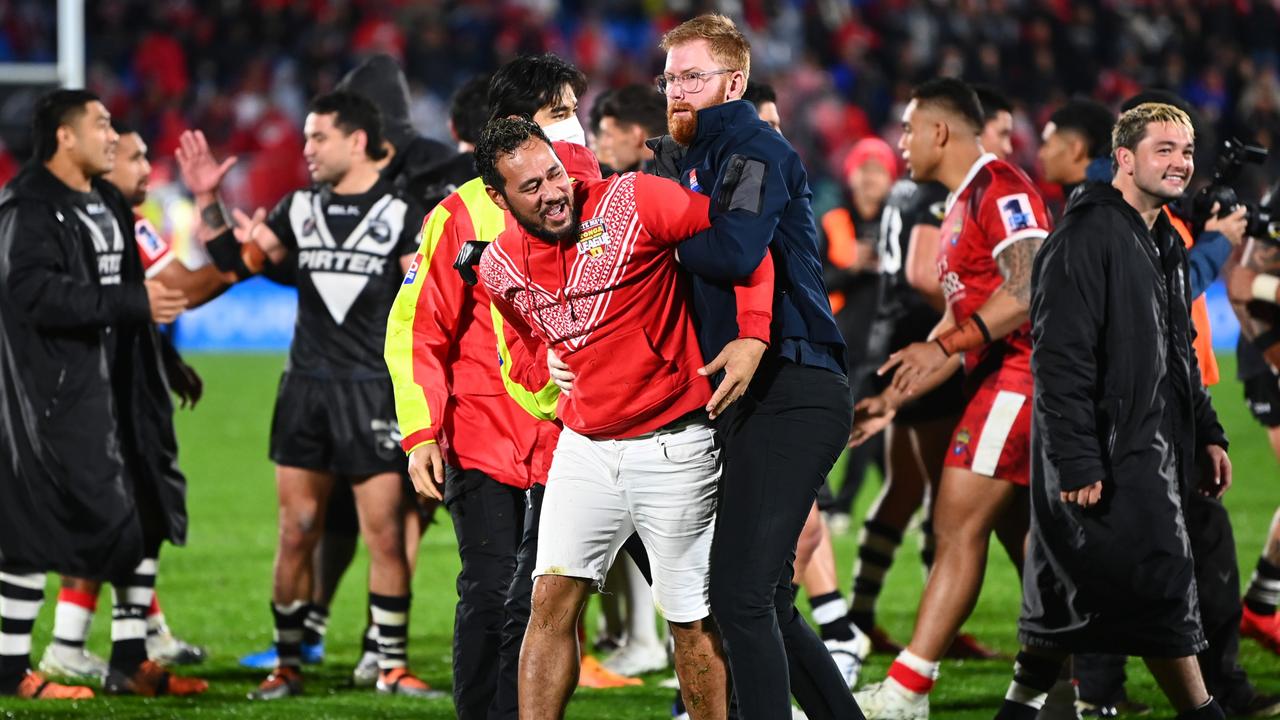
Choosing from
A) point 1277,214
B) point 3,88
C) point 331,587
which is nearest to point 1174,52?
point 3,88

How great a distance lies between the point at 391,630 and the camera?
249 inches

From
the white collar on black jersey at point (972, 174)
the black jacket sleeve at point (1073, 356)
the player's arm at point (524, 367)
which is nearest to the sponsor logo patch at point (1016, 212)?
the white collar on black jersey at point (972, 174)

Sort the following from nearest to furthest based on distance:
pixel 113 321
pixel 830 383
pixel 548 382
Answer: pixel 830 383, pixel 548 382, pixel 113 321

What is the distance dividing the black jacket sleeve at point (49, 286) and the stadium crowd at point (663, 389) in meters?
0.01

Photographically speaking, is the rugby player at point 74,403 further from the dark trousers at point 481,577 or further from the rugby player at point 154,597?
the dark trousers at point 481,577

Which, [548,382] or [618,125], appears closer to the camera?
[548,382]

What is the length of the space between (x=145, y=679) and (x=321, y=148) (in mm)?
2151

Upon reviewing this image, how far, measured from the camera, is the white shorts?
4.22 m

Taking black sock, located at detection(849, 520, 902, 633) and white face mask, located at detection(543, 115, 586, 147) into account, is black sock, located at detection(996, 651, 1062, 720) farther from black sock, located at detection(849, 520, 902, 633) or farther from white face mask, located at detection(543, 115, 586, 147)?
white face mask, located at detection(543, 115, 586, 147)

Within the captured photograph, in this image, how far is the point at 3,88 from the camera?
13.3 meters

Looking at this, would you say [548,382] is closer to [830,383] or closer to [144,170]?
[830,383]

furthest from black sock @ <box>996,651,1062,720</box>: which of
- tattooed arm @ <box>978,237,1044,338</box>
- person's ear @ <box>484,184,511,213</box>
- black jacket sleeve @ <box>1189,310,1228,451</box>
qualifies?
person's ear @ <box>484,184,511,213</box>

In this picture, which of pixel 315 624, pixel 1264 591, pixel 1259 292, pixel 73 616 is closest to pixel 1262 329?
pixel 1259 292

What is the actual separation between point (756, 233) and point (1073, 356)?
1.22m
